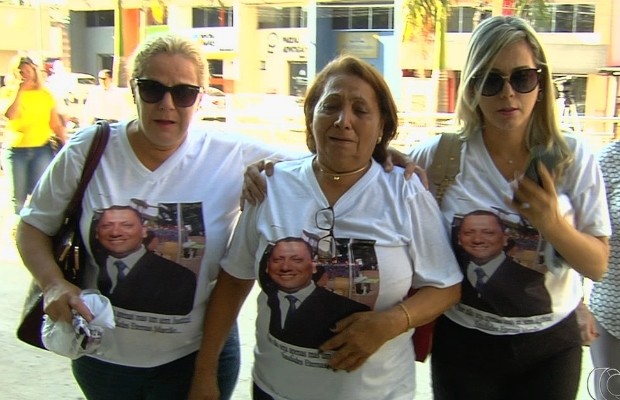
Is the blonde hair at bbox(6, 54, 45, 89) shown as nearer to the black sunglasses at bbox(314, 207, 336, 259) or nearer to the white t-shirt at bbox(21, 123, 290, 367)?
the white t-shirt at bbox(21, 123, 290, 367)

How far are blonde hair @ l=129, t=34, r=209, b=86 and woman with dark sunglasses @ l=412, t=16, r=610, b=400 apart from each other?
0.87m

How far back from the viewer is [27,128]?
7.80m

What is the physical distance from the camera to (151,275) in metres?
2.29

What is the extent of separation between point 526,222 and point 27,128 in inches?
270

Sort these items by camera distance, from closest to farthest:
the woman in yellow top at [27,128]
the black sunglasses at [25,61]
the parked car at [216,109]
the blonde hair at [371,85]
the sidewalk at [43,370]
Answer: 1. the blonde hair at [371,85]
2. the sidewalk at [43,370]
3. the woman in yellow top at [27,128]
4. the black sunglasses at [25,61]
5. the parked car at [216,109]

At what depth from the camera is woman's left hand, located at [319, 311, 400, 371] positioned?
202 cm

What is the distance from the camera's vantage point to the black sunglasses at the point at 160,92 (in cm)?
231

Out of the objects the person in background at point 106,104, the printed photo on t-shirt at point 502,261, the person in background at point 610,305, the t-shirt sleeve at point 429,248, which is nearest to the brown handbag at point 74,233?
the t-shirt sleeve at point 429,248

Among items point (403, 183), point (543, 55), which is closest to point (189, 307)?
point (403, 183)

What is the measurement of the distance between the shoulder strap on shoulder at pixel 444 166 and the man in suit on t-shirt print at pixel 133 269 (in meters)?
0.90

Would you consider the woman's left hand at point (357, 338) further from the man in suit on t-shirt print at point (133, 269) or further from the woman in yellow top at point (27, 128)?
the woman in yellow top at point (27, 128)

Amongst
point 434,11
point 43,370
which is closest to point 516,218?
point 43,370

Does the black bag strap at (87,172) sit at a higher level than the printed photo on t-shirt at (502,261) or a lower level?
higher

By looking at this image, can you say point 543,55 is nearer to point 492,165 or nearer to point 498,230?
point 492,165
